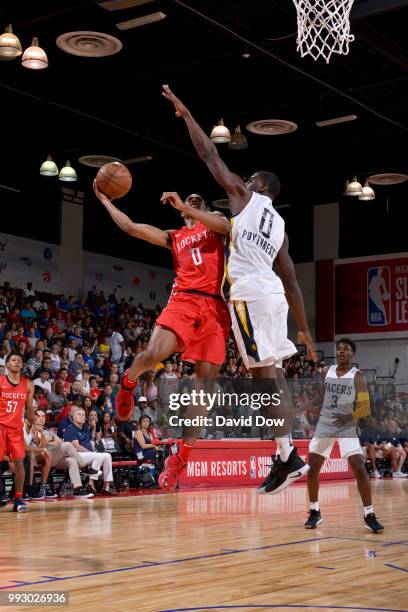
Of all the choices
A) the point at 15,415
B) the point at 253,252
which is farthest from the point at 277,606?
the point at 15,415

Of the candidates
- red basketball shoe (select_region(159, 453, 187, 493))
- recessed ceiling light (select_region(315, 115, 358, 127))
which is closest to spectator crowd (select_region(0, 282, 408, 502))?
recessed ceiling light (select_region(315, 115, 358, 127))

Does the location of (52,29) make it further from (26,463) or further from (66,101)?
(26,463)

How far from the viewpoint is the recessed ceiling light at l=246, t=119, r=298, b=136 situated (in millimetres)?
17066

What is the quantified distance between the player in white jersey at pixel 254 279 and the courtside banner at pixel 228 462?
9.58 meters

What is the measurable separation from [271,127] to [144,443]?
713 centimetres

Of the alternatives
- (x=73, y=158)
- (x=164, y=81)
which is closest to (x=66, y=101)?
(x=164, y=81)

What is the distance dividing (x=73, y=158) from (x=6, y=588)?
15684mm

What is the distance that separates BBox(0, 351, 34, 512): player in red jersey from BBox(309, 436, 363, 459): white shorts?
12.0 feet

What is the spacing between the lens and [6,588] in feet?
17.4

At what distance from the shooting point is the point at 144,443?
Result: 13.9m

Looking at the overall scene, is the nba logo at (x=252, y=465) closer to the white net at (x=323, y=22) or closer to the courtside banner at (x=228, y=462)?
A: the courtside banner at (x=228, y=462)

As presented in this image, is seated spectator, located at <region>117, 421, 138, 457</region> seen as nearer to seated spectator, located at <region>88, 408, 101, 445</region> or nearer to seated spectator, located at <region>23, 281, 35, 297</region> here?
seated spectator, located at <region>88, 408, 101, 445</region>

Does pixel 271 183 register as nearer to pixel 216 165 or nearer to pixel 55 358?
pixel 216 165

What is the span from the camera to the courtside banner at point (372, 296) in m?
25.8
